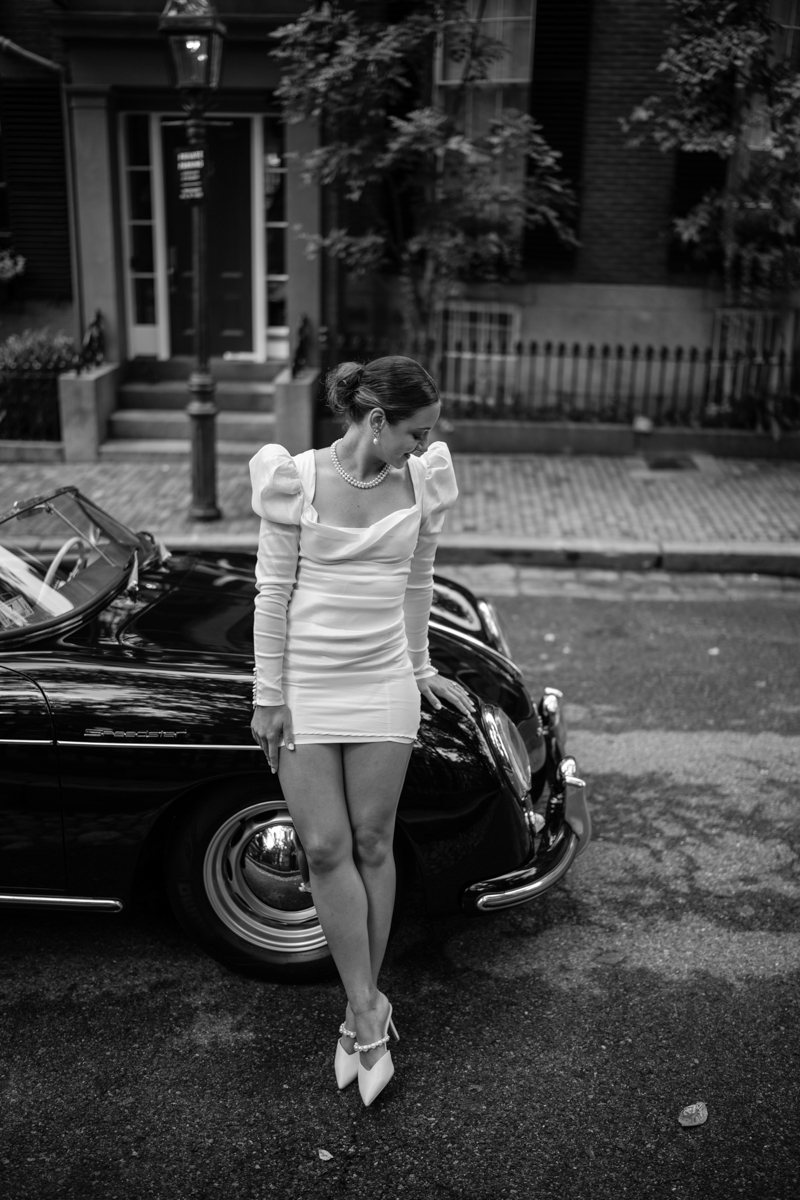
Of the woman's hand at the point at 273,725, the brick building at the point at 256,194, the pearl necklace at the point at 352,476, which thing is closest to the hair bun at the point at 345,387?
the pearl necklace at the point at 352,476

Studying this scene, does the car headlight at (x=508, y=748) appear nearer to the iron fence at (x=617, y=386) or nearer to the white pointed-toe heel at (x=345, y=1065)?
the white pointed-toe heel at (x=345, y=1065)

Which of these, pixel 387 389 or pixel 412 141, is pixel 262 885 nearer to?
pixel 387 389

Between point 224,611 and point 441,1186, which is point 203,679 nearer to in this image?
point 224,611

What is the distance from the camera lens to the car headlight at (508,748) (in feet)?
11.7

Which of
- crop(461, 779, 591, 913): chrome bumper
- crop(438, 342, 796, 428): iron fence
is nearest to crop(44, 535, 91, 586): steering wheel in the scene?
crop(461, 779, 591, 913): chrome bumper

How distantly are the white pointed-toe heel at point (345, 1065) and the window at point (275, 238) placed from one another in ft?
33.5

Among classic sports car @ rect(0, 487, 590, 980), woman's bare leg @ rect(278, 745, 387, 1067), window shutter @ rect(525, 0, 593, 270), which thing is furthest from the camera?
window shutter @ rect(525, 0, 593, 270)

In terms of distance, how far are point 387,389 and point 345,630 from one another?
637 millimetres

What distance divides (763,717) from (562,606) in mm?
2055

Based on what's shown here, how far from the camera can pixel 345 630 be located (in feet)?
9.69

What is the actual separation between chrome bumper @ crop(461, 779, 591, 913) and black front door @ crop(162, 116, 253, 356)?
9803 mm

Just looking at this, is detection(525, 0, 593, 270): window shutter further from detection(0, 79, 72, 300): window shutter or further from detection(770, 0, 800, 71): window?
detection(0, 79, 72, 300): window shutter

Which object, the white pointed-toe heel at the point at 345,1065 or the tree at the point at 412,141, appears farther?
the tree at the point at 412,141

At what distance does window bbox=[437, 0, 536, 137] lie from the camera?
12.4 meters
